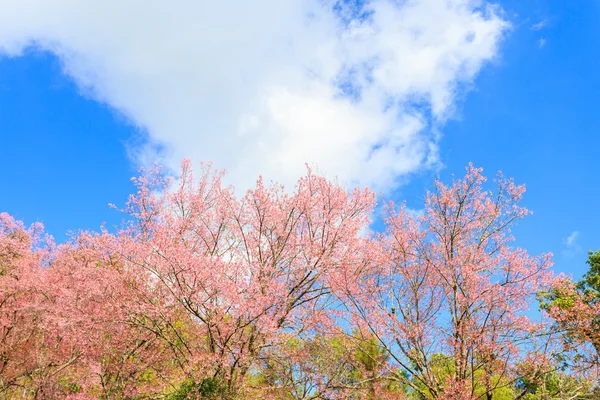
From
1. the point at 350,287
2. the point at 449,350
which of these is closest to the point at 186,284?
the point at 350,287

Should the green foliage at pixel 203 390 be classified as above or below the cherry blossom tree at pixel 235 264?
below

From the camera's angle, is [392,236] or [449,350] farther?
[392,236]

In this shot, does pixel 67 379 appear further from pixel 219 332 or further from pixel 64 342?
pixel 219 332

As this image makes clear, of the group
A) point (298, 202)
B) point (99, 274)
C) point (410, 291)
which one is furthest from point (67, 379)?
point (410, 291)

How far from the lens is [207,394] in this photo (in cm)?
1121

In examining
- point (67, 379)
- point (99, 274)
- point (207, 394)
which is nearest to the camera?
point (207, 394)

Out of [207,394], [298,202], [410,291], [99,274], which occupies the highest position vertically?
[298,202]

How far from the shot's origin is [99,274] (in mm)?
12961

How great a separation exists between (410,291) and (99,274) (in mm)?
9660

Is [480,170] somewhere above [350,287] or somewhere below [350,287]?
above

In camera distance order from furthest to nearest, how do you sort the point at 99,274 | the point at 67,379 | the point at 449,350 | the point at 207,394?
the point at 67,379, the point at 99,274, the point at 449,350, the point at 207,394

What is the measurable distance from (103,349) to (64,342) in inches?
91.7

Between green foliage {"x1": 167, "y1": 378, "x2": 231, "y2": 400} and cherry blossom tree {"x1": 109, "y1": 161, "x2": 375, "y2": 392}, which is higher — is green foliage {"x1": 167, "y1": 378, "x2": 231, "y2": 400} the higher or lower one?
the lower one

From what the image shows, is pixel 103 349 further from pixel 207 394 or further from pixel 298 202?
pixel 298 202
